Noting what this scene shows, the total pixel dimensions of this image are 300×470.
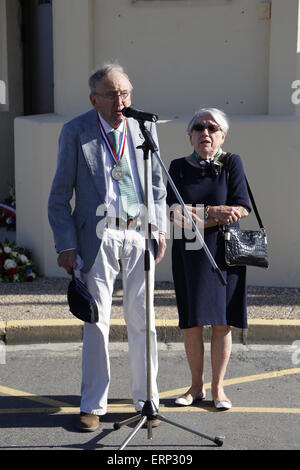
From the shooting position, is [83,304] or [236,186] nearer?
[83,304]

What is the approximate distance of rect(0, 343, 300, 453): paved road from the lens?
5.09m

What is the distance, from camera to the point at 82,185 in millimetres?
5094

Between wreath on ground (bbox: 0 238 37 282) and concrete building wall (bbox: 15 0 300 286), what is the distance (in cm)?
15

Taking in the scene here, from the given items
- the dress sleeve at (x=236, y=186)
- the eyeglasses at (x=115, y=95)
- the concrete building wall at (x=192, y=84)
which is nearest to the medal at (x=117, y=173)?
the eyeglasses at (x=115, y=95)

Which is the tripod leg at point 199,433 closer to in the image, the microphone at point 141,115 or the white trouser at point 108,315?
the white trouser at point 108,315

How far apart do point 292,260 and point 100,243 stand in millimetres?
3565

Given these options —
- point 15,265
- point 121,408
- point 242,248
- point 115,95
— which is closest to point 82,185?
point 115,95

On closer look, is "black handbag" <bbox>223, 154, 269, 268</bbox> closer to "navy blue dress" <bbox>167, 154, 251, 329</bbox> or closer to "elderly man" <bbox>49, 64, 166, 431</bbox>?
"navy blue dress" <bbox>167, 154, 251, 329</bbox>

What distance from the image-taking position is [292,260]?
827cm

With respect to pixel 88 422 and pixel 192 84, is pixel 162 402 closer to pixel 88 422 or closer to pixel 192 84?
pixel 88 422

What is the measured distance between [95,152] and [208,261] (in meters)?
0.96

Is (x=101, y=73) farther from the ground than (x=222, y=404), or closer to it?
farther from the ground

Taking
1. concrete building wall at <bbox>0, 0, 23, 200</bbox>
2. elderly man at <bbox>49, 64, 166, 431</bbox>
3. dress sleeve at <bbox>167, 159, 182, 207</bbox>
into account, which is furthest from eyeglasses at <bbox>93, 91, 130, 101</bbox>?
concrete building wall at <bbox>0, 0, 23, 200</bbox>
